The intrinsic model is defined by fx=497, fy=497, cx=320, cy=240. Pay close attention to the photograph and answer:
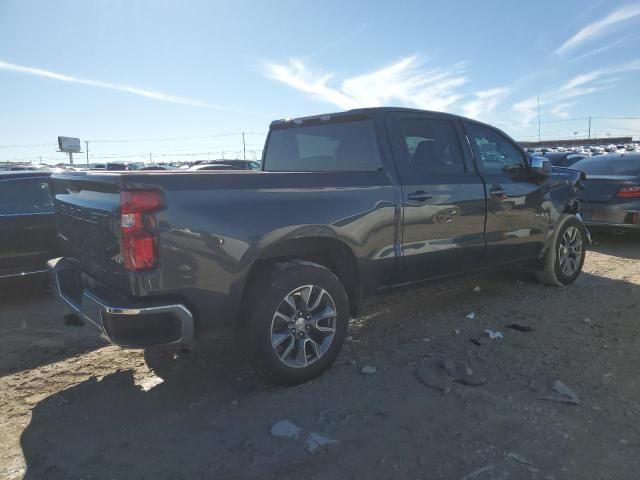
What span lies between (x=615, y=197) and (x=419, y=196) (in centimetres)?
567

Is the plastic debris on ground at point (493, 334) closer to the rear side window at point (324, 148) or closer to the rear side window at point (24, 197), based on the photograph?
the rear side window at point (324, 148)

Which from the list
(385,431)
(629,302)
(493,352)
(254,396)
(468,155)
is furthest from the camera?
(629,302)

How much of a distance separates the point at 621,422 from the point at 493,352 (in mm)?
1123

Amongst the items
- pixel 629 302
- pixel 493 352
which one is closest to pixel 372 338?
pixel 493 352

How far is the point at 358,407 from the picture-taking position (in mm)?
3115

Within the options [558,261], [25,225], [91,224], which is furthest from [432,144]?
[25,225]

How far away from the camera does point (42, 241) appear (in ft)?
18.2

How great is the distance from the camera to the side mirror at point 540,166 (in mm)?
5105

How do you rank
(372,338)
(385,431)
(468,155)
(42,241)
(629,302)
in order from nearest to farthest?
1. (385,431)
2. (372,338)
3. (468,155)
4. (629,302)
5. (42,241)

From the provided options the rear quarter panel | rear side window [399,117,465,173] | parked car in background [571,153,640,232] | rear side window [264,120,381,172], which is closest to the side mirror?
rear side window [399,117,465,173]

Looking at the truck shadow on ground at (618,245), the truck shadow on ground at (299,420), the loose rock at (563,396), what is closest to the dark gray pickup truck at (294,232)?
the truck shadow on ground at (299,420)

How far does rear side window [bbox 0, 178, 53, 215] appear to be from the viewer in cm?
545

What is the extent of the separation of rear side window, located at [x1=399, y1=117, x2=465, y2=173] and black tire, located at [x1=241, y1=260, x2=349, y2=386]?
133 cm

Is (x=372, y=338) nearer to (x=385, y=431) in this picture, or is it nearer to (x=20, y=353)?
(x=385, y=431)
